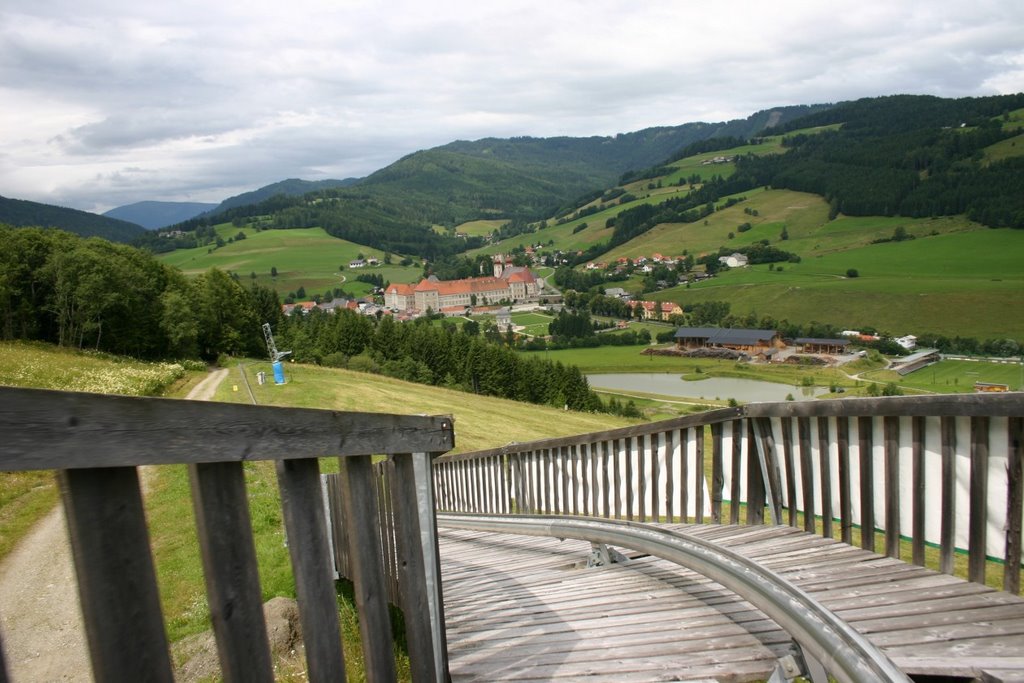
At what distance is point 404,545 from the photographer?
7.87ft

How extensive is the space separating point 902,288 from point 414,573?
11399 cm

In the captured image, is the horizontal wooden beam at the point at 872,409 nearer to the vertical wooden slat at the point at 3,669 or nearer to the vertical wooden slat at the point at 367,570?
the vertical wooden slat at the point at 367,570

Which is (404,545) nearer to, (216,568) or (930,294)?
(216,568)

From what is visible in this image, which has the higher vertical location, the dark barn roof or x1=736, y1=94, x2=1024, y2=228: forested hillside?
x1=736, y1=94, x2=1024, y2=228: forested hillside

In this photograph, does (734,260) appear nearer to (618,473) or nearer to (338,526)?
(618,473)

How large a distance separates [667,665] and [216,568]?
202 cm

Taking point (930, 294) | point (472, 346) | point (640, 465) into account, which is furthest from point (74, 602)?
point (930, 294)

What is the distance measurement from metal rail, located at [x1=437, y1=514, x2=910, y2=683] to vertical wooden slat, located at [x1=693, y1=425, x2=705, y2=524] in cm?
100

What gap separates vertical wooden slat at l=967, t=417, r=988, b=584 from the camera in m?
3.15

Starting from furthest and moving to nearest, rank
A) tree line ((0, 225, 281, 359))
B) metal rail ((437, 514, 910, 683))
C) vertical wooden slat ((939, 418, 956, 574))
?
tree line ((0, 225, 281, 359)), vertical wooden slat ((939, 418, 956, 574)), metal rail ((437, 514, 910, 683))

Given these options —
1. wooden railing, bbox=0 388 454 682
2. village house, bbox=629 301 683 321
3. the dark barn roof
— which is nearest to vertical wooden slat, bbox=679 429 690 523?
wooden railing, bbox=0 388 454 682

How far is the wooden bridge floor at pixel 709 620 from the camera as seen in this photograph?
2662 millimetres

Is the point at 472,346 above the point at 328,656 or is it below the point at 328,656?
below

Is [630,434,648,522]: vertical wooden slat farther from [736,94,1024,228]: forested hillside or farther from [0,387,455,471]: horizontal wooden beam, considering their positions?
[736,94,1024,228]: forested hillside
